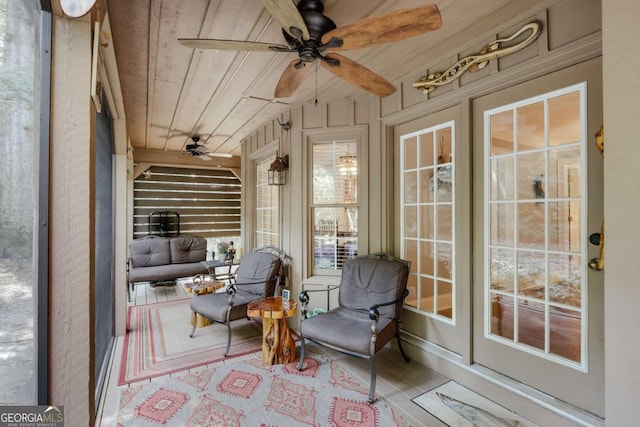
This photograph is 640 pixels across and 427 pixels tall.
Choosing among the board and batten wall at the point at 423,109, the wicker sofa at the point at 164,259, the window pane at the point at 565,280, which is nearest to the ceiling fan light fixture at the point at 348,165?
the board and batten wall at the point at 423,109

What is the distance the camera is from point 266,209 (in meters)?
4.89

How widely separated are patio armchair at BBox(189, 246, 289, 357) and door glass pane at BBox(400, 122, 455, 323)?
5.17ft

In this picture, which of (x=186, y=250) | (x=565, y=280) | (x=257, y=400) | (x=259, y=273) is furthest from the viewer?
(x=186, y=250)

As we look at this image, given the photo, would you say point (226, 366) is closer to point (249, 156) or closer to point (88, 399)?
point (88, 399)

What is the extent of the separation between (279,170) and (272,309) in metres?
1.83

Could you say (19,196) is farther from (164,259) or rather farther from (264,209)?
(164,259)

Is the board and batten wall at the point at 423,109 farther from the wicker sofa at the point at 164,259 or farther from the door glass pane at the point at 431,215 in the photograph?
the wicker sofa at the point at 164,259

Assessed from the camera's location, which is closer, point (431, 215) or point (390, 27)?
point (390, 27)

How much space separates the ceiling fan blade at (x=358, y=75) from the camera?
6.30ft

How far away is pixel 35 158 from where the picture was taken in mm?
1087

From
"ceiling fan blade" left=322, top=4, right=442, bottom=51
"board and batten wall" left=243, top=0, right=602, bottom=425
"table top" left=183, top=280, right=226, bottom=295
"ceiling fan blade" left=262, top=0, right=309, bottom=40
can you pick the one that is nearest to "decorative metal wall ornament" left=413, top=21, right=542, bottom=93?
"board and batten wall" left=243, top=0, right=602, bottom=425

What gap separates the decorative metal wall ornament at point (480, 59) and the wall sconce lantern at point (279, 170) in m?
1.83

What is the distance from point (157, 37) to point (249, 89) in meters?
1.10

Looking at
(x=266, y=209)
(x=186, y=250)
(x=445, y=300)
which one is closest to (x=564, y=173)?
(x=445, y=300)
